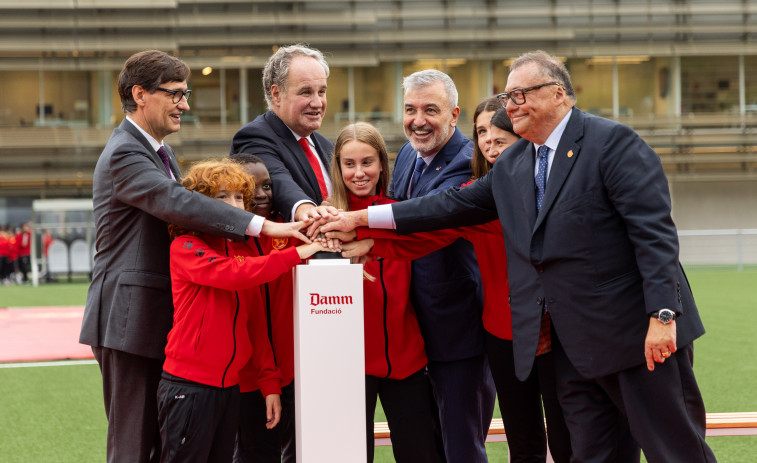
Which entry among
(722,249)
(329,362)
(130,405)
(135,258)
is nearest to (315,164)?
(135,258)

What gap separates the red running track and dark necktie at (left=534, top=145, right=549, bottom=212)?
8.17 metres

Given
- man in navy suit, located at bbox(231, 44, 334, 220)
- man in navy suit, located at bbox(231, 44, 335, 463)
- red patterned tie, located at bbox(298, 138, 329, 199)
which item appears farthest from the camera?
red patterned tie, located at bbox(298, 138, 329, 199)

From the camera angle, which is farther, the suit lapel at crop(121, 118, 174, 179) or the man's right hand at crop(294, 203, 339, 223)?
the suit lapel at crop(121, 118, 174, 179)

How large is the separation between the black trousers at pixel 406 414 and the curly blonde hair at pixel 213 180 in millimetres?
1046

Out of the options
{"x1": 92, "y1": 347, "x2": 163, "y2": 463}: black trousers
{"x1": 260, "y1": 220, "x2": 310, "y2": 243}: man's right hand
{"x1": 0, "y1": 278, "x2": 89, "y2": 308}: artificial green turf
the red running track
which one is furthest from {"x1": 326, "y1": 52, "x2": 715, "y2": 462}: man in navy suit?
{"x1": 0, "y1": 278, "x2": 89, "y2": 308}: artificial green turf

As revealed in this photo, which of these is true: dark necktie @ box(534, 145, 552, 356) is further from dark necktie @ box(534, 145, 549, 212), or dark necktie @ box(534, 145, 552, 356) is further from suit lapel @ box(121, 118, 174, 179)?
suit lapel @ box(121, 118, 174, 179)

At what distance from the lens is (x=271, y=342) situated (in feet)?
13.1

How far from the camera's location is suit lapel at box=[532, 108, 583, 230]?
11.4 ft

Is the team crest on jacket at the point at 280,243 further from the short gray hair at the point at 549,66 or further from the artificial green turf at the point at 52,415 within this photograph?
the artificial green turf at the point at 52,415

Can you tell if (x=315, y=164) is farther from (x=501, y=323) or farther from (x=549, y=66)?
(x=549, y=66)

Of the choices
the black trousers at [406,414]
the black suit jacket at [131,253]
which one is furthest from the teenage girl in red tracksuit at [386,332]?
the black suit jacket at [131,253]

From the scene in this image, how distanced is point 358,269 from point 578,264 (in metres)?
0.89

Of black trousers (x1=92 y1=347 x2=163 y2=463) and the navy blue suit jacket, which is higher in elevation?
the navy blue suit jacket

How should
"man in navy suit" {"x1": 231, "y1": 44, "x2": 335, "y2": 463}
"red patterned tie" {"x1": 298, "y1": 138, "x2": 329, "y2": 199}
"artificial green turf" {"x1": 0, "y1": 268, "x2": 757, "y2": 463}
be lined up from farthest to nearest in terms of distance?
"artificial green turf" {"x1": 0, "y1": 268, "x2": 757, "y2": 463}
"red patterned tie" {"x1": 298, "y1": 138, "x2": 329, "y2": 199}
"man in navy suit" {"x1": 231, "y1": 44, "x2": 335, "y2": 463}
